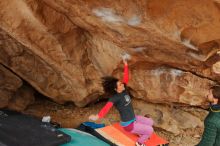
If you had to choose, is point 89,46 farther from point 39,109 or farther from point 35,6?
point 39,109

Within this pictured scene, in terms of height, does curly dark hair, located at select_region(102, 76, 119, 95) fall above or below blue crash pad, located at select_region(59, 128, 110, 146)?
above

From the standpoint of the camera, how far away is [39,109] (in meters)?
6.86

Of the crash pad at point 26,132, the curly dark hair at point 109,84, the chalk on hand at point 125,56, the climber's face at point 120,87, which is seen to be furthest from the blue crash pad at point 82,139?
the chalk on hand at point 125,56

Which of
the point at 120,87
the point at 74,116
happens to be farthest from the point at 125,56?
the point at 74,116

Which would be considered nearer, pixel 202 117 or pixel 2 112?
pixel 2 112

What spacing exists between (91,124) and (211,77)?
1948 mm

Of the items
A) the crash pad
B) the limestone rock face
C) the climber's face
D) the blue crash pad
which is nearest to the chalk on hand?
the limestone rock face

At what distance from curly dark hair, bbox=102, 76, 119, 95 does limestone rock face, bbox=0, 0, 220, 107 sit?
0.10 metres

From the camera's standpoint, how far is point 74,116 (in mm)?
6691

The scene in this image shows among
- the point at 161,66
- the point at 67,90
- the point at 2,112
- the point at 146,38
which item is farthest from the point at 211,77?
the point at 2,112

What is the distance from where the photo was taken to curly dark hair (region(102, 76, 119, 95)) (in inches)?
240

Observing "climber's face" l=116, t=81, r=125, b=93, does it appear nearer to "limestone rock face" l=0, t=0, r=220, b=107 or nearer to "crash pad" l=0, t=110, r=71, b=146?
"limestone rock face" l=0, t=0, r=220, b=107

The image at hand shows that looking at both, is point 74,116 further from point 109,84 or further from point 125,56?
point 125,56

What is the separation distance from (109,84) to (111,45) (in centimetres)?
93
